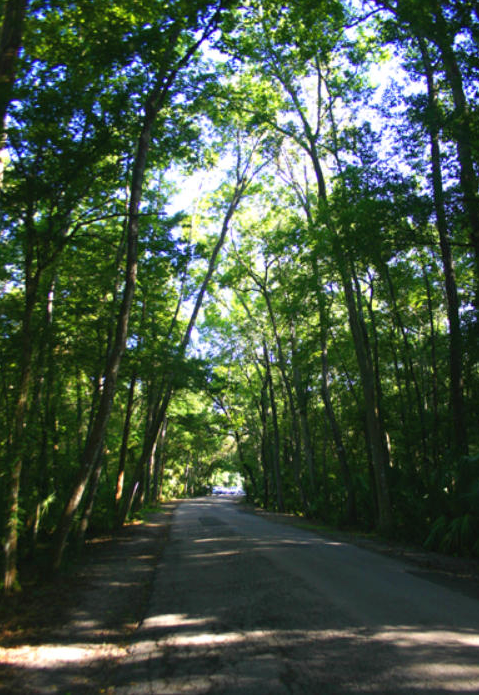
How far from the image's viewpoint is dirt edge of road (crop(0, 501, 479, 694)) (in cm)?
373

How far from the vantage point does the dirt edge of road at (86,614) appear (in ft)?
12.2

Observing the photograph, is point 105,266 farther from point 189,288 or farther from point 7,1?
point 189,288

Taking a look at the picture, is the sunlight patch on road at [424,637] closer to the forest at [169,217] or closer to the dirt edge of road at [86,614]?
the dirt edge of road at [86,614]

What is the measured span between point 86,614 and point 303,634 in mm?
2856

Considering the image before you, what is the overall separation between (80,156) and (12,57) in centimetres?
159

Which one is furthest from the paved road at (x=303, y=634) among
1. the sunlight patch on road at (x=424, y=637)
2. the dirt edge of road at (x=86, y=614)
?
the dirt edge of road at (x=86, y=614)

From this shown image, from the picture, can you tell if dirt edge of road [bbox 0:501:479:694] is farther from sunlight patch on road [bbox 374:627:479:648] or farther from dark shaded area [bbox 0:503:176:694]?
sunlight patch on road [bbox 374:627:479:648]

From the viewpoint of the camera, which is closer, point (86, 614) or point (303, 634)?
point (303, 634)

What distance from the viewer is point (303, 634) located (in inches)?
170

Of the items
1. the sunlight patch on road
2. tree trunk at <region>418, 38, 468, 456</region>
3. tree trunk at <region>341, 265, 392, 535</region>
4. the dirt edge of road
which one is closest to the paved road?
the sunlight patch on road

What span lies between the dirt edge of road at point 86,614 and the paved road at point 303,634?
0.94 ft

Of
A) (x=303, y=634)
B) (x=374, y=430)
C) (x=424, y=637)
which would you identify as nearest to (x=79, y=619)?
(x=303, y=634)

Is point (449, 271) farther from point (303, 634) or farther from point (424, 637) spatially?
point (303, 634)

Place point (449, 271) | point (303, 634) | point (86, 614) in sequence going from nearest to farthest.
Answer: point (303, 634) < point (86, 614) < point (449, 271)
